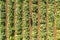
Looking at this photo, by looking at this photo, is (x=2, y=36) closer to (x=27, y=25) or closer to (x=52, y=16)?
(x=27, y=25)

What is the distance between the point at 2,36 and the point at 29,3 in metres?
0.54

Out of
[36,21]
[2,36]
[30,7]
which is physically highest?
[30,7]

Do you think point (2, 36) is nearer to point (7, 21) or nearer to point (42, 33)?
point (7, 21)

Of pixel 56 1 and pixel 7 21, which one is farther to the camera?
pixel 56 1

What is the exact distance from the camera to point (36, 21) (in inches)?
111

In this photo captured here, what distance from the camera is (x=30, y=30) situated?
2.80 meters

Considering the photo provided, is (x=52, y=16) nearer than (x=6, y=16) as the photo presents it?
No

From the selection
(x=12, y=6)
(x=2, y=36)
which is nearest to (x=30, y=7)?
(x=12, y=6)

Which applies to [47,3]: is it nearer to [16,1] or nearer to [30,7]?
[30,7]

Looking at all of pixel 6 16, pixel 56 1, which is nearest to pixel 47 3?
pixel 56 1

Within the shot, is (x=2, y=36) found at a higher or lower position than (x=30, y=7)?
lower

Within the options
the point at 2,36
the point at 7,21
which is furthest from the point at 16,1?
the point at 2,36

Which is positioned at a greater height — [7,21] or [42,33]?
[7,21]

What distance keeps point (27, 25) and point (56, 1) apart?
0.51 m
